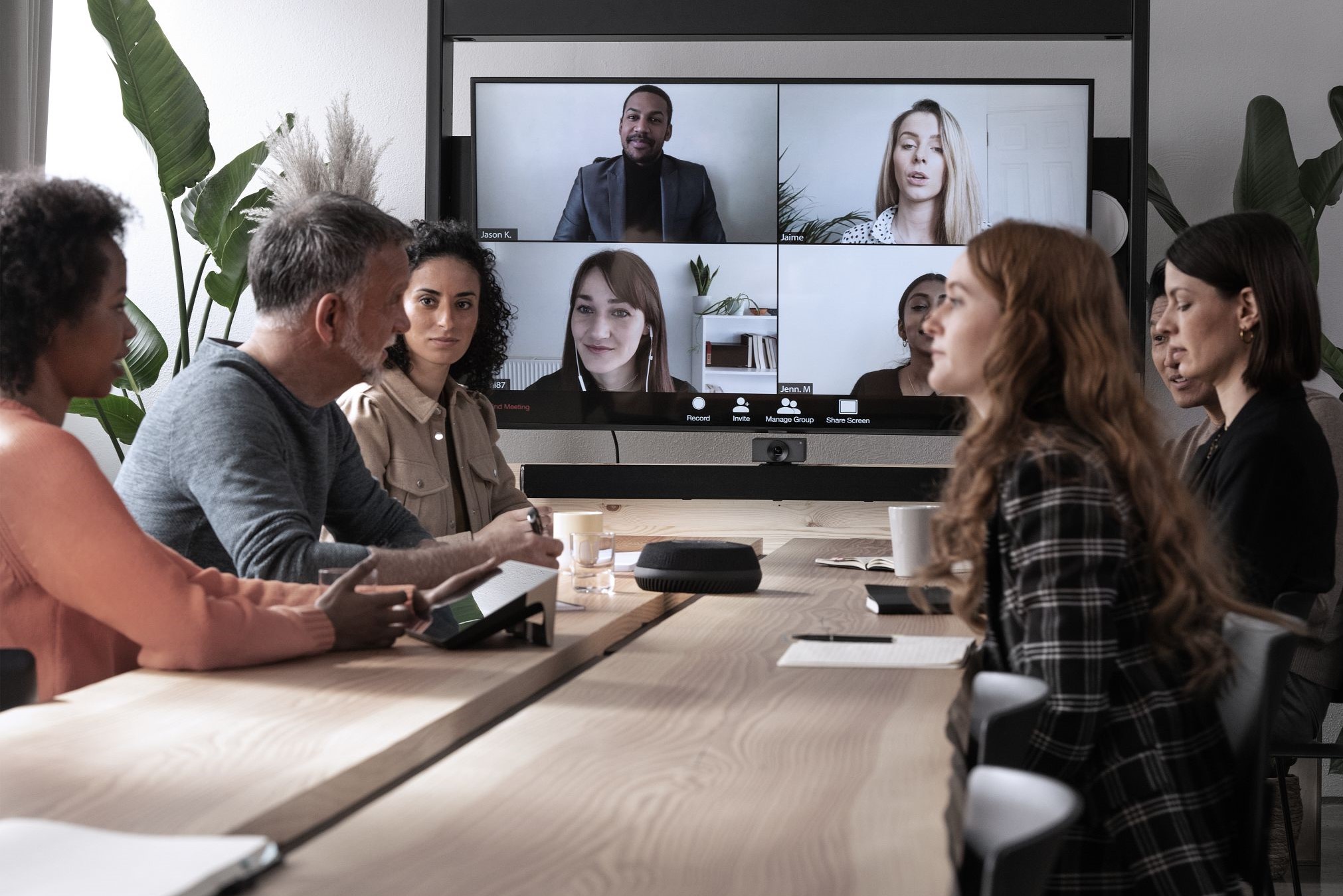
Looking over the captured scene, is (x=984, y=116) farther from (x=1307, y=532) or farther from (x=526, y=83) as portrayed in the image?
(x=1307, y=532)

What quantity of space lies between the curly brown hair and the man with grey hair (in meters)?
0.80

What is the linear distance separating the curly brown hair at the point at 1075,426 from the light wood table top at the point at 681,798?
0.23 metres

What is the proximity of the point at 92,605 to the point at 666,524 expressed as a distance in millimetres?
2805

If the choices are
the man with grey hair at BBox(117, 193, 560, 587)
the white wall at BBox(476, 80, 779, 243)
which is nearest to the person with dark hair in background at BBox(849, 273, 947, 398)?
the white wall at BBox(476, 80, 779, 243)

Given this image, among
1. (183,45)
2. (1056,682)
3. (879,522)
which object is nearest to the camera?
(1056,682)

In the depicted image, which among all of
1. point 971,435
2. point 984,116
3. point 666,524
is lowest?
point 666,524

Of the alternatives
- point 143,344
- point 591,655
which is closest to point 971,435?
point 591,655

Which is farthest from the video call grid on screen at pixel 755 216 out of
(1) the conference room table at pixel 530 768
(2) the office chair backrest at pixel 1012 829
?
(2) the office chair backrest at pixel 1012 829

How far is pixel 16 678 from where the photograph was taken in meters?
1.49

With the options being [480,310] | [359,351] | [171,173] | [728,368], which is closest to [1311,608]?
[359,351]

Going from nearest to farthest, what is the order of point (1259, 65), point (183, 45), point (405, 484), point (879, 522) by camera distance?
1. point (405, 484)
2. point (879, 522)
3. point (1259, 65)
4. point (183, 45)

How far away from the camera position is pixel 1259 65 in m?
4.56

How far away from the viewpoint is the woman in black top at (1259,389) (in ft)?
7.72

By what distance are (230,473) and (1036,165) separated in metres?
3.00
